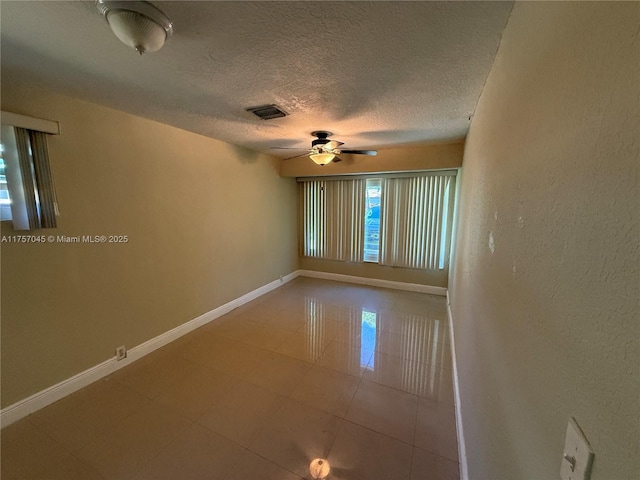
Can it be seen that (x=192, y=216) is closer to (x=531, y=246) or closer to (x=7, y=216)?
(x=7, y=216)

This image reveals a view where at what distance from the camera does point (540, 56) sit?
69cm

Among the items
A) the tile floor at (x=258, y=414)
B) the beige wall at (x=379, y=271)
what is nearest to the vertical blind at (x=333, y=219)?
the beige wall at (x=379, y=271)

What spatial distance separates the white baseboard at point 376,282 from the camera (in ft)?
13.7

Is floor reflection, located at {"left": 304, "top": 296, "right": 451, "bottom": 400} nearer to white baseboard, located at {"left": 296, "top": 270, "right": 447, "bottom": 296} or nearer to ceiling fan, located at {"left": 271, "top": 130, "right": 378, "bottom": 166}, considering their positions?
white baseboard, located at {"left": 296, "top": 270, "right": 447, "bottom": 296}

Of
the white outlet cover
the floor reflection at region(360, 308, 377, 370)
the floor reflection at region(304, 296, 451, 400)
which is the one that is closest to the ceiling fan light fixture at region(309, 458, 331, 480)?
the floor reflection at region(304, 296, 451, 400)

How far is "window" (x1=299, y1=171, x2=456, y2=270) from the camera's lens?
400 centimetres

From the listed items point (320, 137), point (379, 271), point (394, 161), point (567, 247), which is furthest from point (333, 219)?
point (567, 247)

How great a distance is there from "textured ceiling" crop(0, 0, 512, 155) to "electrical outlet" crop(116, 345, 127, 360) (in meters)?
2.10

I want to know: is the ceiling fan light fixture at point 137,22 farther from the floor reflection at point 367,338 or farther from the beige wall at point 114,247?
the floor reflection at point 367,338

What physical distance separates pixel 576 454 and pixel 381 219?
13.5 ft

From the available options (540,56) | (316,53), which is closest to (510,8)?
(540,56)

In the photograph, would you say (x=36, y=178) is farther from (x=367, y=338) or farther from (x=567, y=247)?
(x=367, y=338)

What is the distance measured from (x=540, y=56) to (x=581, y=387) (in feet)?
2.68

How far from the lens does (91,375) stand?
2.08 metres
